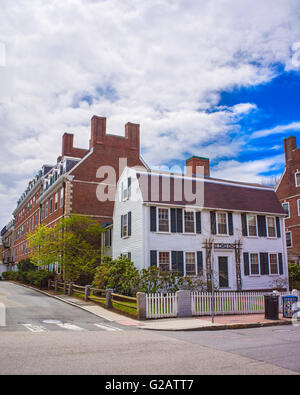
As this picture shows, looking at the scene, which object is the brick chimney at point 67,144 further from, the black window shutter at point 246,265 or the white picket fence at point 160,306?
the white picket fence at point 160,306

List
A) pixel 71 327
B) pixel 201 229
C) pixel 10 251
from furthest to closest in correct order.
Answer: pixel 10 251
pixel 201 229
pixel 71 327

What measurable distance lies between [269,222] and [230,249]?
446 centimetres

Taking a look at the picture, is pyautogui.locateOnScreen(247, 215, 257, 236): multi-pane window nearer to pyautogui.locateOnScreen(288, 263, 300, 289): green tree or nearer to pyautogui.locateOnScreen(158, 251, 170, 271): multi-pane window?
pyautogui.locateOnScreen(288, 263, 300, 289): green tree

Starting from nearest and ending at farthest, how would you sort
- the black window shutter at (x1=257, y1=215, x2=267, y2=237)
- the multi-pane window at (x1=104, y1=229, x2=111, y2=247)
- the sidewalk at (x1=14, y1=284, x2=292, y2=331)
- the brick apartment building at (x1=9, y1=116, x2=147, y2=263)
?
the sidewalk at (x1=14, y1=284, x2=292, y2=331) < the black window shutter at (x1=257, y1=215, x2=267, y2=237) < the multi-pane window at (x1=104, y1=229, x2=111, y2=247) < the brick apartment building at (x1=9, y1=116, x2=147, y2=263)

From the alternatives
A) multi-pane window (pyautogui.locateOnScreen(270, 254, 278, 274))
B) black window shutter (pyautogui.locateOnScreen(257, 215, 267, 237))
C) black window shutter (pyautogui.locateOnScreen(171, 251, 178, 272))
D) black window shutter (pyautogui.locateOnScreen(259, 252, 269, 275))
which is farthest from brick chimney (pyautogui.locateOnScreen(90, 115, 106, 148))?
multi-pane window (pyautogui.locateOnScreen(270, 254, 278, 274))

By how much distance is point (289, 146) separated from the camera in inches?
1603

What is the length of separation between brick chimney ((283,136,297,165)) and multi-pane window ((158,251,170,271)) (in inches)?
898

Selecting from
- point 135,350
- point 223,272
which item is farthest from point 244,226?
point 135,350

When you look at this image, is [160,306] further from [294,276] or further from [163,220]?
[294,276]

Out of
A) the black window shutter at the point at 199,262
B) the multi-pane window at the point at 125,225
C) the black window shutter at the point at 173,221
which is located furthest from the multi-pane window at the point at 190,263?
the multi-pane window at the point at 125,225

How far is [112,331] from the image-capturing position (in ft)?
42.5

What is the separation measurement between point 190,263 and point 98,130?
A: 54.6 ft

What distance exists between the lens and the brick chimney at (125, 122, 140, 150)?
36456 millimetres

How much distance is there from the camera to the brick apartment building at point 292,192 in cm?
3909
